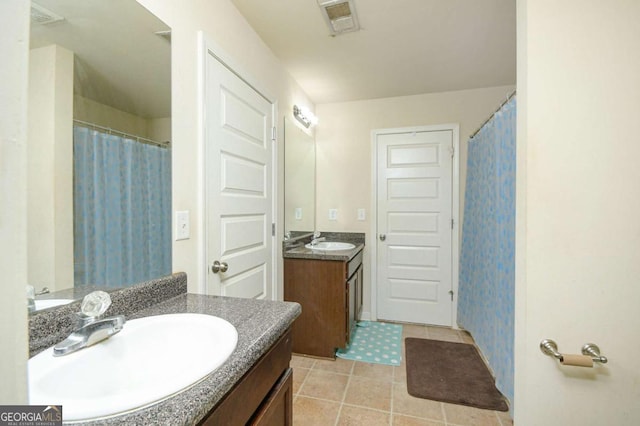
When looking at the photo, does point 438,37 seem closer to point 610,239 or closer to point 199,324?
point 610,239

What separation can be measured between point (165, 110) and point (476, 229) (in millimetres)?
2355

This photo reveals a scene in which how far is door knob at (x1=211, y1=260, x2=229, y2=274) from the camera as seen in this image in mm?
1413

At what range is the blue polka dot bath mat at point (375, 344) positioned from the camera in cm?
226

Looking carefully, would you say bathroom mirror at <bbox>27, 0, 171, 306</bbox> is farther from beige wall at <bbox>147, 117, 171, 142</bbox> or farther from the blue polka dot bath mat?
the blue polka dot bath mat

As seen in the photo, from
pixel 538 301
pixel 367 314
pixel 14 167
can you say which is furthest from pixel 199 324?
pixel 367 314

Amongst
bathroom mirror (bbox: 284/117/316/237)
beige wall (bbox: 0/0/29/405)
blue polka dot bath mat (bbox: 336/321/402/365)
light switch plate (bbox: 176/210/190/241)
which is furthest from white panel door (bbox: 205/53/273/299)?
beige wall (bbox: 0/0/29/405)

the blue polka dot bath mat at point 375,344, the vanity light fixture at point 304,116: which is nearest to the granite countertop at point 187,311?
the blue polka dot bath mat at point 375,344

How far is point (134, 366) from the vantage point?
0.74 meters

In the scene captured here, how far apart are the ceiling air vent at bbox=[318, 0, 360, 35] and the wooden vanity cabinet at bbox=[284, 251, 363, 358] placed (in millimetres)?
1631

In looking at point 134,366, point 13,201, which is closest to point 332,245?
point 134,366

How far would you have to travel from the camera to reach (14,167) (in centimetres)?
24

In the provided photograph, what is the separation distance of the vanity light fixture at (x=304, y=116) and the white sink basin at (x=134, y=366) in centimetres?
210

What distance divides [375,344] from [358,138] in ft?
6.83

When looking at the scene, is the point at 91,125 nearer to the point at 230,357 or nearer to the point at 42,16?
the point at 42,16
